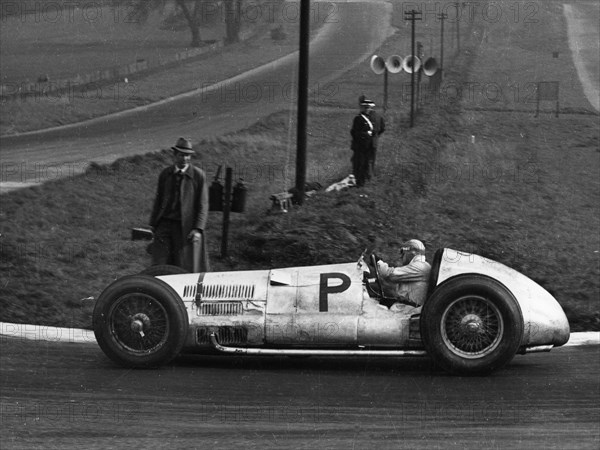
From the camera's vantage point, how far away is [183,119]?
3459cm

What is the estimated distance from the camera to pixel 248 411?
7.34 meters

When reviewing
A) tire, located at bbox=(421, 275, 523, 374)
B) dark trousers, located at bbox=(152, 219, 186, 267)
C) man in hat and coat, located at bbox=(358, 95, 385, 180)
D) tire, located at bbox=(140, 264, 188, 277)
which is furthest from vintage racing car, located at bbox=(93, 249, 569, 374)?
man in hat and coat, located at bbox=(358, 95, 385, 180)

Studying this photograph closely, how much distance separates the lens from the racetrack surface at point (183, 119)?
2492cm

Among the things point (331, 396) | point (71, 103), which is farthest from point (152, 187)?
point (71, 103)

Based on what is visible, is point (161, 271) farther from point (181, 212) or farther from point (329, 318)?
point (329, 318)

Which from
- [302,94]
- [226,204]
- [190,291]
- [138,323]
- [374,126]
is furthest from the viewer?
[374,126]

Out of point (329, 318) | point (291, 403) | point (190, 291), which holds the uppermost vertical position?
point (190, 291)

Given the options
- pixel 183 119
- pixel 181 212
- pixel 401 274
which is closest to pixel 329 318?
pixel 401 274

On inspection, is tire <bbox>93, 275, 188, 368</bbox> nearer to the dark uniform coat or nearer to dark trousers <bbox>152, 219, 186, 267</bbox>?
dark trousers <bbox>152, 219, 186, 267</bbox>

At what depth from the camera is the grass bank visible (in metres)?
13.0

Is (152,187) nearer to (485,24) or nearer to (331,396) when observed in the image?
(331,396)

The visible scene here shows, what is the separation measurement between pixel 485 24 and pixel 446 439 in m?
62.5

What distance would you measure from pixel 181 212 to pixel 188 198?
139 millimetres

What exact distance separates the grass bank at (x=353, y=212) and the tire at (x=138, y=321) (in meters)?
0.79
